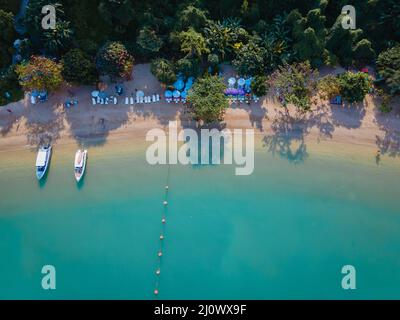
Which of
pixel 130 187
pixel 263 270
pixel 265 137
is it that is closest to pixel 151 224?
pixel 130 187

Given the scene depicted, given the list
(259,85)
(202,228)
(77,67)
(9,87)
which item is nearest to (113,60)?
(77,67)

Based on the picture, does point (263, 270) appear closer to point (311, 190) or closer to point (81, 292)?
point (311, 190)

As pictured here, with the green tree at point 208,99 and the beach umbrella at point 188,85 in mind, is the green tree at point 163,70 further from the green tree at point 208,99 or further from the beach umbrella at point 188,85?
the green tree at point 208,99

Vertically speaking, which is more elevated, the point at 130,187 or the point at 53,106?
the point at 53,106

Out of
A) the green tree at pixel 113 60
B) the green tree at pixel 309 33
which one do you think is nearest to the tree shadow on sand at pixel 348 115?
the green tree at pixel 309 33

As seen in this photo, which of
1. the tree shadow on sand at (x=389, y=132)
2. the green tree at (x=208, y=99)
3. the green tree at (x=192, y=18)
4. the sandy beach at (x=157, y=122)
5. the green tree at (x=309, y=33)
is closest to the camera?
the green tree at (x=309, y=33)

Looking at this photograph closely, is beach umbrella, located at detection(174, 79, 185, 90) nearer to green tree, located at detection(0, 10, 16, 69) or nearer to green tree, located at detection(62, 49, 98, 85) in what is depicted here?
green tree, located at detection(62, 49, 98, 85)
